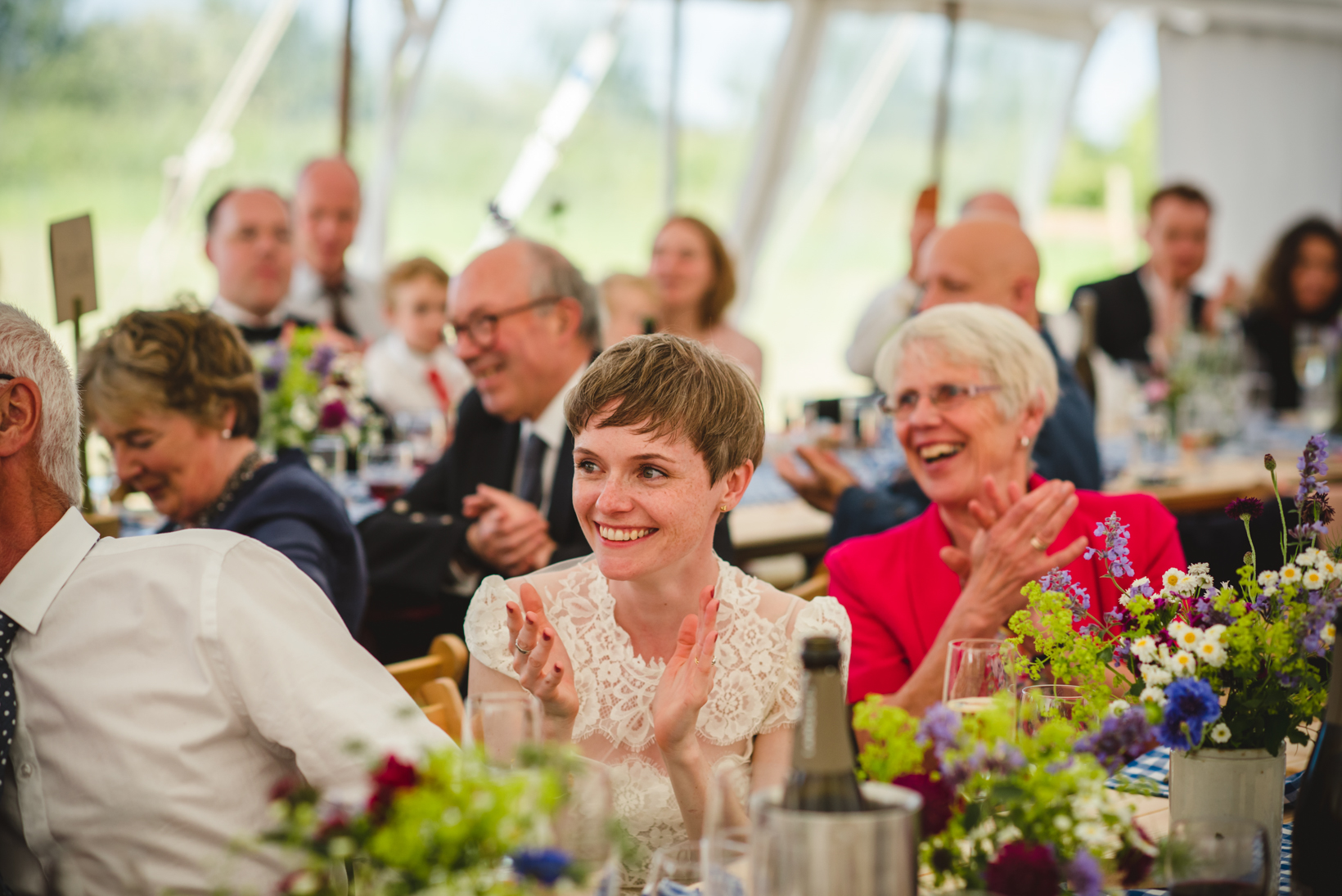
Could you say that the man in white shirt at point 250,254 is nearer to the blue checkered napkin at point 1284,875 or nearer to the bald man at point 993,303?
Result: the bald man at point 993,303

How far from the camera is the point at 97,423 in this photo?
2.54 meters

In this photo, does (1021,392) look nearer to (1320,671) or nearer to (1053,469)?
(1053,469)

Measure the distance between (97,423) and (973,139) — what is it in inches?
389

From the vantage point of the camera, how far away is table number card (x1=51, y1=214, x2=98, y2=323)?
2.64 meters

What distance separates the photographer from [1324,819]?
4.26ft

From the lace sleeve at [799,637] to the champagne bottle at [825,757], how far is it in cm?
82

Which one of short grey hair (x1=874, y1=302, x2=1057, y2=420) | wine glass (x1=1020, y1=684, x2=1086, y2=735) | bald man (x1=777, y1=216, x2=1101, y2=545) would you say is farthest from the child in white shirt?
Result: wine glass (x1=1020, y1=684, x2=1086, y2=735)

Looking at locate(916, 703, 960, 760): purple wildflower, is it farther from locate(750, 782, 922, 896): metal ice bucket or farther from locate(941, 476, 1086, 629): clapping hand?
locate(941, 476, 1086, 629): clapping hand

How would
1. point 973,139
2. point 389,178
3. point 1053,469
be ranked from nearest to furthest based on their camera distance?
point 1053,469 → point 389,178 → point 973,139

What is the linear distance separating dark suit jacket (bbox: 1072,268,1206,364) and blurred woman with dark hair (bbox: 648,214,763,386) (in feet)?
6.03

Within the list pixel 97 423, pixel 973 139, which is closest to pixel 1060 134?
pixel 973 139

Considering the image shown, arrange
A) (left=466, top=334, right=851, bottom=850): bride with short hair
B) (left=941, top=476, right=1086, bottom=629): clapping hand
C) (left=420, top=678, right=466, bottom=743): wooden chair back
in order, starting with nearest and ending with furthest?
(left=466, top=334, right=851, bottom=850): bride with short hair < (left=420, top=678, right=466, bottom=743): wooden chair back < (left=941, top=476, right=1086, bottom=629): clapping hand

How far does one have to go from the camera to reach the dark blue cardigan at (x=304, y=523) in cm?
240

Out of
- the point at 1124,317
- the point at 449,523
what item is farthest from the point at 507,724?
the point at 1124,317
